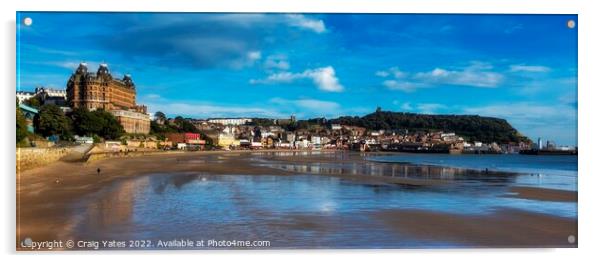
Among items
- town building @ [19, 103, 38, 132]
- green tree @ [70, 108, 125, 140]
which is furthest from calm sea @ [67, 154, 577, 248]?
green tree @ [70, 108, 125, 140]

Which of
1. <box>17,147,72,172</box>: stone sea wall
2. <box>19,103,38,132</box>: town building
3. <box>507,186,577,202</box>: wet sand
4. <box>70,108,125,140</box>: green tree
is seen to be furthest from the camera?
<box>70,108,125,140</box>: green tree

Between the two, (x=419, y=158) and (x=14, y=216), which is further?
(x=419, y=158)

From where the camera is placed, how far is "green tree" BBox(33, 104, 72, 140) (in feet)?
29.9

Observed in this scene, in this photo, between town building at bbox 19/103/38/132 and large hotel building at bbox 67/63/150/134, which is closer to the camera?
town building at bbox 19/103/38/132

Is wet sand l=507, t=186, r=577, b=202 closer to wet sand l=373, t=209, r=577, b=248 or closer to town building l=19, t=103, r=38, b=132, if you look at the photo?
wet sand l=373, t=209, r=577, b=248

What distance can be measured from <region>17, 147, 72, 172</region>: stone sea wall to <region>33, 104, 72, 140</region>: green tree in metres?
0.34

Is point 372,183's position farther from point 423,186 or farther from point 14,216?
point 14,216

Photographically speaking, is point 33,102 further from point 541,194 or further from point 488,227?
point 541,194

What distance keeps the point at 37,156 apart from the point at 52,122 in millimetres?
2980

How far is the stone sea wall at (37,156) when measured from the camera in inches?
272

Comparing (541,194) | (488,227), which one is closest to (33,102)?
(488,227)
